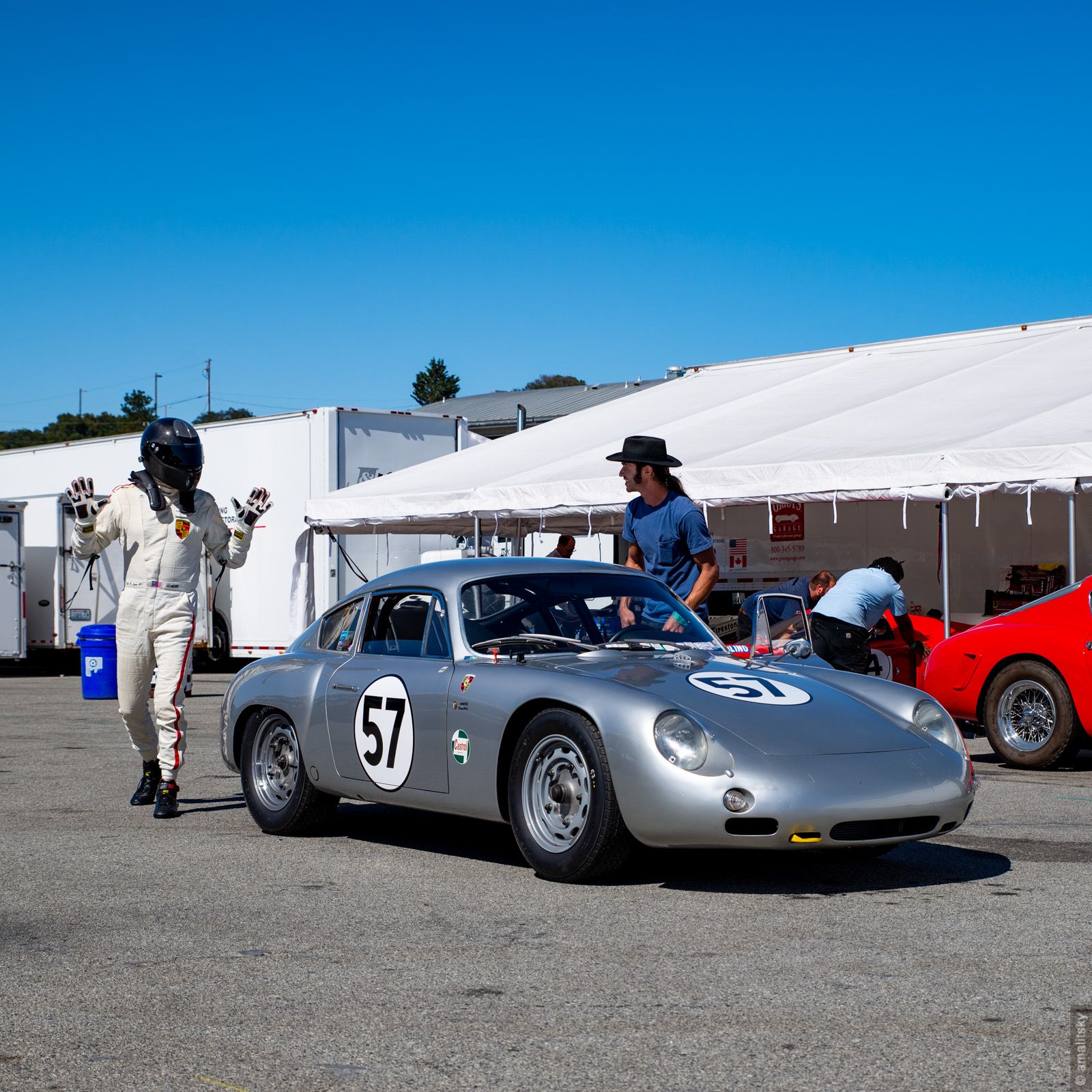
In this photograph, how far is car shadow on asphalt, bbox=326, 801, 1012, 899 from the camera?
5578 millimetres

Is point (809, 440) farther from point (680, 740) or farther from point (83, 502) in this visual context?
point (680, 740)

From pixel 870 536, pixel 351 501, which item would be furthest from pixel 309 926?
pixel 870 536

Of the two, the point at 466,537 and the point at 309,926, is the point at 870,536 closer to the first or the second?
the point at 466,537

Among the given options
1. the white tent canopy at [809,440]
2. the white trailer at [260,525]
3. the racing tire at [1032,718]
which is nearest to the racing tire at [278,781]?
the racing tire at [1032,718]

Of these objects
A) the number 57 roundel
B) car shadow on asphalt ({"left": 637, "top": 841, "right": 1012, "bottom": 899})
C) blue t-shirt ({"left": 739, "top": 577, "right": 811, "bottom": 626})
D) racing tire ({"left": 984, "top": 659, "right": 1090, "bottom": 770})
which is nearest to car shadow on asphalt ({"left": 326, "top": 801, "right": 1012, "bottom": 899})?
car shadow on asphalt ({"left": 637, "top": 841, "right": 1012, "bottom": 899})

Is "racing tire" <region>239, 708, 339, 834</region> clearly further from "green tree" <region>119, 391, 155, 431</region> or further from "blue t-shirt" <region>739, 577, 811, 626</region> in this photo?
"green tree" <region>119, 391, 155, 431</region>

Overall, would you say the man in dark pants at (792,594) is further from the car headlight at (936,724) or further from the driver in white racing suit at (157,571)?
the driver in white racing suit at (157,571)

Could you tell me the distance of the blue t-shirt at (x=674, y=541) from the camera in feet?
27.1

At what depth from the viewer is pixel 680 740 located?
532 centimetres

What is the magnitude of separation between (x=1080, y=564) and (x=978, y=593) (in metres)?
1.10

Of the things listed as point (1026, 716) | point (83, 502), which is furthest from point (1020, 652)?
point (83, 502)

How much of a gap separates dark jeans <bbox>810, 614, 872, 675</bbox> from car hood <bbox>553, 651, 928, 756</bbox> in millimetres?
4921

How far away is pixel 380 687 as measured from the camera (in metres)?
6.45

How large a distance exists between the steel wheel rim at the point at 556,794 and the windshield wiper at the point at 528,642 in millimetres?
730
